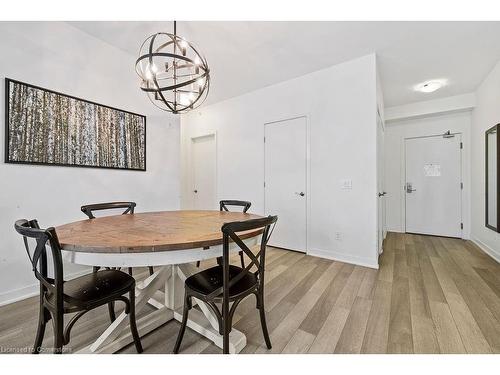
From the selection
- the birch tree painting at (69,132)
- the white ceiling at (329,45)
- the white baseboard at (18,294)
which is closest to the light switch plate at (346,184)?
the white ceiling at (329,45)

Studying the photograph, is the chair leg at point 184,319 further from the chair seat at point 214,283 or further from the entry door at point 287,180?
the entry door at point 287,180

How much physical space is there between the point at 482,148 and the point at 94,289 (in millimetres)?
5071

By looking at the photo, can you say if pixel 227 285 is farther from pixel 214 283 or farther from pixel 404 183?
pixel 404 183

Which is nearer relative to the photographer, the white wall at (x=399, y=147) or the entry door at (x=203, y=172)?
the white wall at (x=399, y=147)

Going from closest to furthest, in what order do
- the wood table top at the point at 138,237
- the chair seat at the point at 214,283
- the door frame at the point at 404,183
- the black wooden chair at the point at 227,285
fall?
the wood table top at the point at 138,237 < the black wooden chair at the point at 227,285 < the chair seat at the point at 214,283 < the door frame at the point at 404,183

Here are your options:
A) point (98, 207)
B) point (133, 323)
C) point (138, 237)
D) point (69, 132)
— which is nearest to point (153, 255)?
point (138, 237)

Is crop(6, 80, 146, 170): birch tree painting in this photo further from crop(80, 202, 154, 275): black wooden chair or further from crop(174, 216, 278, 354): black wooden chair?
crop(174, 216, 278, 354): black wooden chair

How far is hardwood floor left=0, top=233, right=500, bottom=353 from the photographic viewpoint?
4.49 feet

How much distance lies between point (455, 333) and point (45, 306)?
8.26ft

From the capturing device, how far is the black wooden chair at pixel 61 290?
1.01m

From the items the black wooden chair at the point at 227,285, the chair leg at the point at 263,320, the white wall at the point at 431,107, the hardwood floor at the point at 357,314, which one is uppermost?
the white wall at the point at 431,107

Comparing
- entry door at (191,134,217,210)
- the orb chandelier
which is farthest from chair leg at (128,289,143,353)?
entry door at (191,134,217,210)
